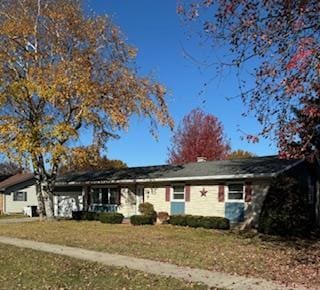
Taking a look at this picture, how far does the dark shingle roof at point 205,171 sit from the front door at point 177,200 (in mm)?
842

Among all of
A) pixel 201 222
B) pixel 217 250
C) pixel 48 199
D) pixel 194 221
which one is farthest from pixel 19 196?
pixel 217 250

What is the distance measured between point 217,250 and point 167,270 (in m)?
4.56

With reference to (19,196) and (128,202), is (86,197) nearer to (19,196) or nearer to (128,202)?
(128,202)

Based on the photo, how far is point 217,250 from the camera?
1720 centimetres

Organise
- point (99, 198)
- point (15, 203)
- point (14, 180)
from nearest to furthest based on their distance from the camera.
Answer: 1. point (99, 198)
2. point (15, 203)
3. point (14, 180)

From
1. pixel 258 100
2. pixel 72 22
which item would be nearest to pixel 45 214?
pixel 72 22

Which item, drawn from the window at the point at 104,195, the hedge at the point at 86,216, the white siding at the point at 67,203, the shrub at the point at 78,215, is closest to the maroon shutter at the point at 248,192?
the hedge at the point at 86,216

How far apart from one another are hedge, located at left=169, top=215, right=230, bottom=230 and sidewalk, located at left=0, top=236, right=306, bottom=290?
1052 centimetres

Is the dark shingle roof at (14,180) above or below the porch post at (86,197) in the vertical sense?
above

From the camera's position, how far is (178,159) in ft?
190

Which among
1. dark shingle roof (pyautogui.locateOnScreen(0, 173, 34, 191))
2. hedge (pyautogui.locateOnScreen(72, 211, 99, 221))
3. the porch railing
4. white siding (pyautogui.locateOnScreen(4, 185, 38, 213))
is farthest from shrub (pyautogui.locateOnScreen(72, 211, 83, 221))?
dark shingle roof (pyautogui.locateOnScreen(0, 173, 34, 191))

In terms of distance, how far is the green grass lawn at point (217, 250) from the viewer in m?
13.1

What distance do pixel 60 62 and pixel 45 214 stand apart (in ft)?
38.4

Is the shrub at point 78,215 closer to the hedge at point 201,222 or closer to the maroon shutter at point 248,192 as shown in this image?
the hedge at point 201,222
